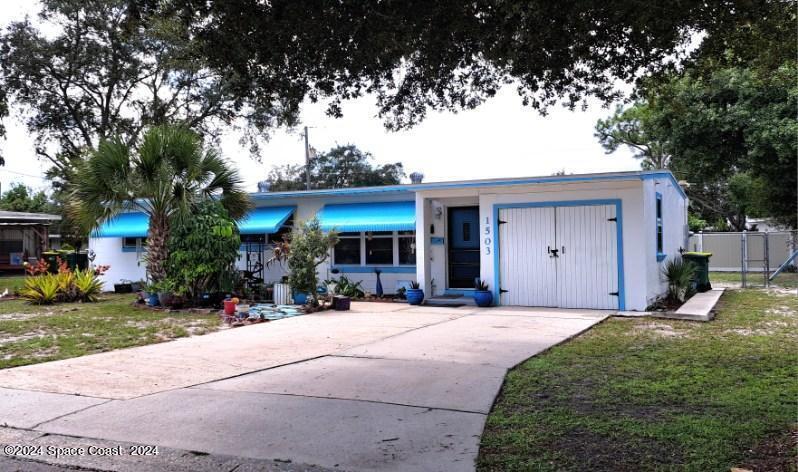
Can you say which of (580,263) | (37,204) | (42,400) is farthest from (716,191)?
(37,204)

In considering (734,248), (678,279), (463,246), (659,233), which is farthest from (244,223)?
(734,248)

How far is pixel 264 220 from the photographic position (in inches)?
693

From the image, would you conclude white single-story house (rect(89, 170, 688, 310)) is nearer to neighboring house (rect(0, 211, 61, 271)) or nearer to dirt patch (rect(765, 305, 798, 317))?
dirt patch (rect(765, 305, 798, 317))

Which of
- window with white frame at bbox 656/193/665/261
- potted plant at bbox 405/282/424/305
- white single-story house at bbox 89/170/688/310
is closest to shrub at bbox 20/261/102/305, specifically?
white single-story house at bbox 89/170/688/310

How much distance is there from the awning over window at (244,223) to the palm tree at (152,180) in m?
1.11

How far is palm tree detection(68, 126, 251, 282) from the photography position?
14.4 metres

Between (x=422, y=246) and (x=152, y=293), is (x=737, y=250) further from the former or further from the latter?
(x=152, y=293)

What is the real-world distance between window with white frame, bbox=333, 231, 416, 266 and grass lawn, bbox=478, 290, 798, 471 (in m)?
7.76

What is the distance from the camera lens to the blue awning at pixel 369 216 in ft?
51.4

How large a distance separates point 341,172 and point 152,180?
108 feet

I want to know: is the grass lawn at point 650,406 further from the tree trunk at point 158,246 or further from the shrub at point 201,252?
the tree trunk at point 158,246

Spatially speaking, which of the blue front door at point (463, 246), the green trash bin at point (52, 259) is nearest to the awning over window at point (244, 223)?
the green trash bin at point (52, 259)

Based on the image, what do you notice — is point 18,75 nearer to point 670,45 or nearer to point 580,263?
point 580,263

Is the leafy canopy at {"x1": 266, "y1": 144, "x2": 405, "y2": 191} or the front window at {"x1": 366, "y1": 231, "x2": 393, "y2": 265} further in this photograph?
the leafy canopy at {"x1": 266, "y1": 144, "x2": 405, "y2": 191}
